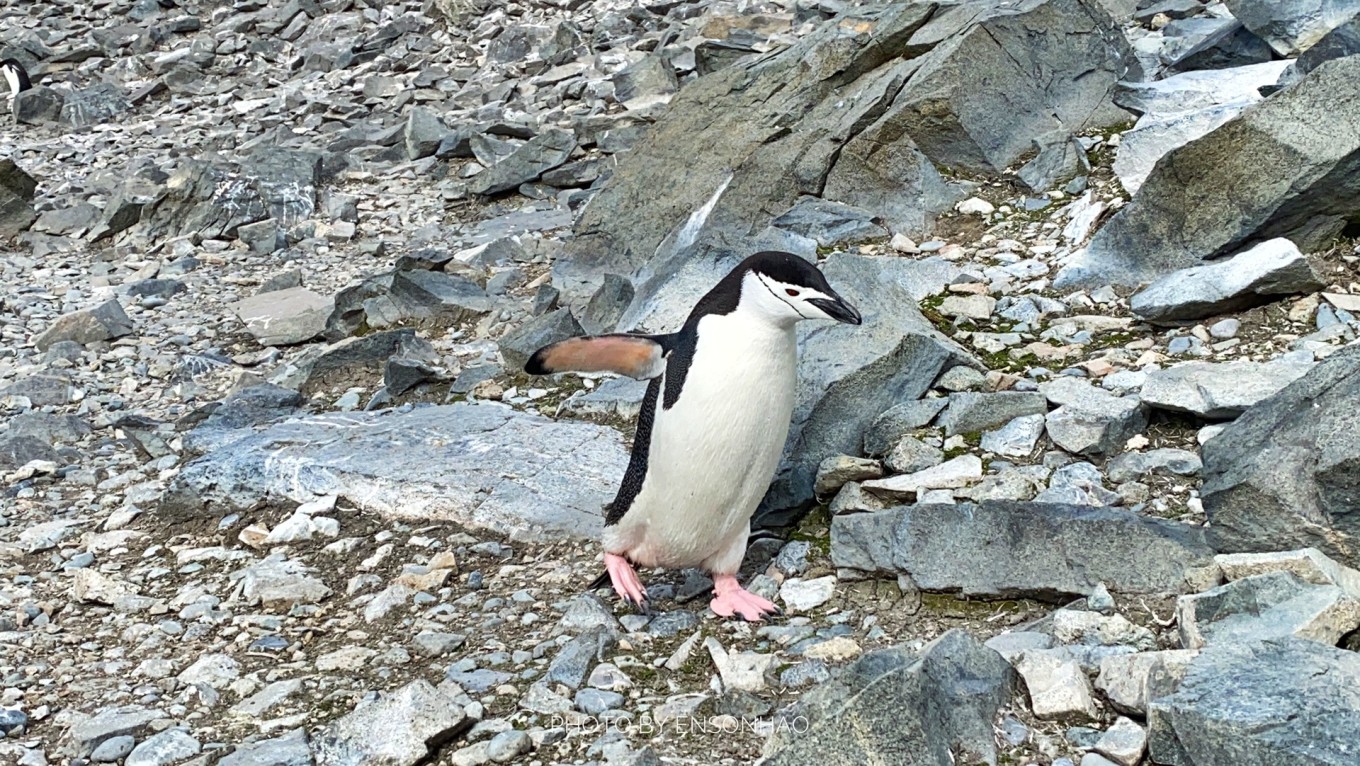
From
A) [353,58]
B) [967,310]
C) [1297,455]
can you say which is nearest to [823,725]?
[1297,455]

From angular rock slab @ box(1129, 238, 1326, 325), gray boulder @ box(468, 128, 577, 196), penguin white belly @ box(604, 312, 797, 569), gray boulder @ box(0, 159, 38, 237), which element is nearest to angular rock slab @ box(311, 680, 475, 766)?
penguin white belly @ box(604, 312, 797, 569)

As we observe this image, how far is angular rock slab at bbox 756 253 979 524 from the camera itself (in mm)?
4289

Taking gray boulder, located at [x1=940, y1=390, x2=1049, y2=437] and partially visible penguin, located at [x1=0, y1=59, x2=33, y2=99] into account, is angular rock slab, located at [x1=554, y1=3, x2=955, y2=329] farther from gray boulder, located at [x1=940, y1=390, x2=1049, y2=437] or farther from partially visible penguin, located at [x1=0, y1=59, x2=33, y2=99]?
partially visible penguin, located at [x1=0, y1=59, x2=33, y2=99]

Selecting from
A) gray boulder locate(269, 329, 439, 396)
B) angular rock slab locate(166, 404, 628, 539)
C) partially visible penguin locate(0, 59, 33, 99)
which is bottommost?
partially visible penguin locate(0, 59, 33, 99)

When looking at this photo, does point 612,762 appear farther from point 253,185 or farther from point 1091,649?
point 253,185

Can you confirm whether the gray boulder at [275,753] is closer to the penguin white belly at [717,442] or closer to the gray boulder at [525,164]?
the penguin white belly at [717,442]

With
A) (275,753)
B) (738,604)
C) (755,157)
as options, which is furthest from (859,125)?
(275,753)

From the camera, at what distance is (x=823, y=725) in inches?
103

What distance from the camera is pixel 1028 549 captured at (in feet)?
11.3

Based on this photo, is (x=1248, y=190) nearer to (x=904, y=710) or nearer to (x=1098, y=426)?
(x=1098, y=426)

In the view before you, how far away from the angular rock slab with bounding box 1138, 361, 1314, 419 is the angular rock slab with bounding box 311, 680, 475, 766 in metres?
2.20

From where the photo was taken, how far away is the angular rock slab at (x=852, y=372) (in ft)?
14.1

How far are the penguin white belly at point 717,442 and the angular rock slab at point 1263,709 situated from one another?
4.55 ft

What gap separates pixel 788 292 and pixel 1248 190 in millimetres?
2275
